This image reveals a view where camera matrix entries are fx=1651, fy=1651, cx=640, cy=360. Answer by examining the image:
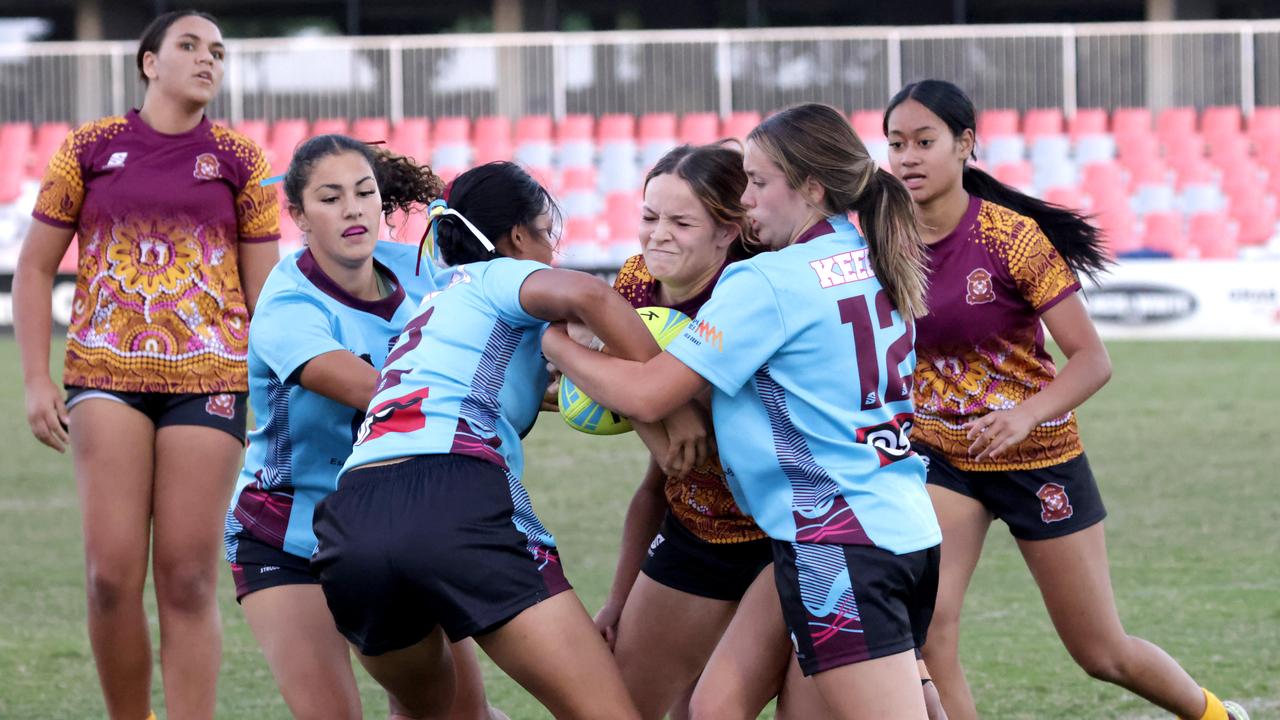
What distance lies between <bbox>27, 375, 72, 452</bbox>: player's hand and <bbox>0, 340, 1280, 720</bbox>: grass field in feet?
3.56

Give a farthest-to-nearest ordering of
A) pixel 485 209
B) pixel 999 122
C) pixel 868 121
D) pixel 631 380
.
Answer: pixel 999 122 < pixel 868 121 < pixel 485 209 < pixel 631 380

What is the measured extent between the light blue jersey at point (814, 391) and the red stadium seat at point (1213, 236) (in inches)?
642

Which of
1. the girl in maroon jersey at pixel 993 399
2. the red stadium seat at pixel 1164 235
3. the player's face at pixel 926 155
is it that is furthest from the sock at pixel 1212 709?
the red stadium seat at pixel 1164 235

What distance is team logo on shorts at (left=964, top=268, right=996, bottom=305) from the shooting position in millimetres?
4496

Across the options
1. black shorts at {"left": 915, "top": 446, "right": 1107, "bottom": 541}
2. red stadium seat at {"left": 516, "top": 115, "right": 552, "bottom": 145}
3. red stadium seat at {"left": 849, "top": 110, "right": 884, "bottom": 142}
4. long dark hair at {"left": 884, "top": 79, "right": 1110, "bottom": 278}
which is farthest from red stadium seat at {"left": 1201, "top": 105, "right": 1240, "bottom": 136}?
black shorts at {"left": 915, "top": 446, "right": 1107, "bottom": 541}

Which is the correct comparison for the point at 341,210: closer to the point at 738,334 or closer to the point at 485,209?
the point at 485,209

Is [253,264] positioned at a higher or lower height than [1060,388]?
higher

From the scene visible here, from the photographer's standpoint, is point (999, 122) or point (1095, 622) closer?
point (1095, 622)

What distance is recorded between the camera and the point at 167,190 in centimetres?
490

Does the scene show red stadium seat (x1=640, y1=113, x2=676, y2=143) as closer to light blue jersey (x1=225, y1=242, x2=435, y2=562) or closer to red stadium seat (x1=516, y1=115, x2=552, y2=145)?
red stadium seat (x1=516, y1=115, x2=552, y2=145)

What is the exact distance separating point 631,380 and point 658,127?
57.0ft

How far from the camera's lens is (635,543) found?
4.35 meters

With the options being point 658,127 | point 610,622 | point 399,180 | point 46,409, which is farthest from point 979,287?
point 658,127

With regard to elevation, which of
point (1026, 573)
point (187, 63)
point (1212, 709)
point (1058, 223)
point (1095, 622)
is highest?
point (187, 63)
